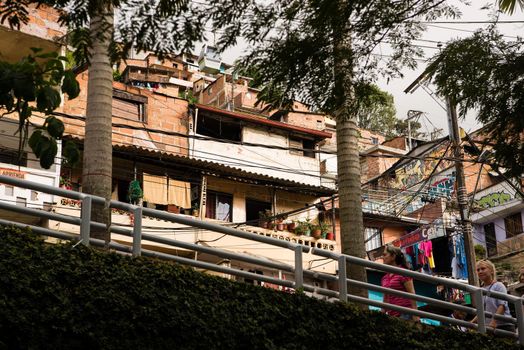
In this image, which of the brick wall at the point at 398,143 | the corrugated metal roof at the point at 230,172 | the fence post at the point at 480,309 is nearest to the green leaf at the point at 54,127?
the fence post at the point at 480,309

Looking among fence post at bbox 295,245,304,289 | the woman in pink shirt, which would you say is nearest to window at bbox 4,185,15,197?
the woman in pink shirt

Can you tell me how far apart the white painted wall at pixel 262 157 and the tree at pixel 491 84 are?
22244mm

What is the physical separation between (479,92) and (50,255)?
205 inches

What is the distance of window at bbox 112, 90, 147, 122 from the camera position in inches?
1278

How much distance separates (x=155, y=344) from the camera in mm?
7855

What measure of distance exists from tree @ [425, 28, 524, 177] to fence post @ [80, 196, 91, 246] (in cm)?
434

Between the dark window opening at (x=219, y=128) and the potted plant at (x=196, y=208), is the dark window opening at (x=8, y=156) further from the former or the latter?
the dark window opening at (x=219, y=128)

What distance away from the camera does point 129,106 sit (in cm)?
3297

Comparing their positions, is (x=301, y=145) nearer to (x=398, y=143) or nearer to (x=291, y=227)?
(x=291, y=227)

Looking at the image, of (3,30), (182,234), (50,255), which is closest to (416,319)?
(50,255)

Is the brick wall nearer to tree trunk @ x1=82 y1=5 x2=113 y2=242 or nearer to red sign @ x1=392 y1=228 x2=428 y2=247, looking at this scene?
red sign @ x1=392 y1=228 x2=428 y2=247

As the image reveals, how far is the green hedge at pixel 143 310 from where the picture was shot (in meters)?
7.25

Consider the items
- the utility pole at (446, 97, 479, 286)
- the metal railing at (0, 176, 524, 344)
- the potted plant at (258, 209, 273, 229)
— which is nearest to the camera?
the metal railing at (0, 176, 524, 344)

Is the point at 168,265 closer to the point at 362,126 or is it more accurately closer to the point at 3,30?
the point at 3,30
